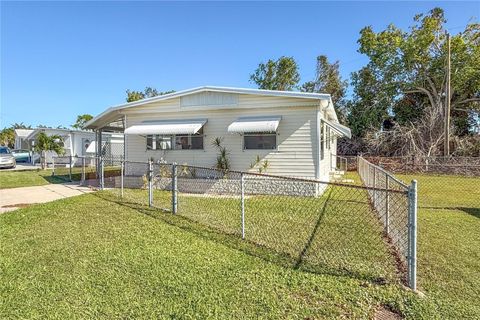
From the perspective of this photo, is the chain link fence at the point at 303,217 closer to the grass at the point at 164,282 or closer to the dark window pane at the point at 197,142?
the grass at the point at 164,282

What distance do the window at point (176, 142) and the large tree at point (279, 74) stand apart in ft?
80.3

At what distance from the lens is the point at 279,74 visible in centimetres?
3466

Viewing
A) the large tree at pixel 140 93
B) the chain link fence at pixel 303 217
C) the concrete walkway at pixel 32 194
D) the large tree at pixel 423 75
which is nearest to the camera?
the chain link fence at pixel 303 217

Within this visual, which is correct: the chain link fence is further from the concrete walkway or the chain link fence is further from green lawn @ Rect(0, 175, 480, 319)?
the concrete walkway

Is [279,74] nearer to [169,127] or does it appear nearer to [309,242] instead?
[169,127]

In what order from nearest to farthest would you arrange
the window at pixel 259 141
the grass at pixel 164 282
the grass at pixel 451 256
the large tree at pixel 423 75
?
the grass at pixel 164 282 → the grass at pixel 451 256 → the window at pixel 259 141 → the large tree at pixel 423 75

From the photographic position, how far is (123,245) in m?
4.87

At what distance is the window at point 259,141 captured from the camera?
1048 centimetres

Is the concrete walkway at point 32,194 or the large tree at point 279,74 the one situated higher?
the large tree at point 279,74

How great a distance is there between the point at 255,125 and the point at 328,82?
26172 millimetres

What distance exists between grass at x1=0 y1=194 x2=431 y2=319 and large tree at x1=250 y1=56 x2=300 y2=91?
31.4 metres

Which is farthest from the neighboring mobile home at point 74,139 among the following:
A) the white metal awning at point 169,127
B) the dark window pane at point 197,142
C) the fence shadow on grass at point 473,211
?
the fence shadow on grass at point 473,211

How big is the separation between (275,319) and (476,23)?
2960 cm

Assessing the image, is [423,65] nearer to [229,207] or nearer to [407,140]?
[407,140]
